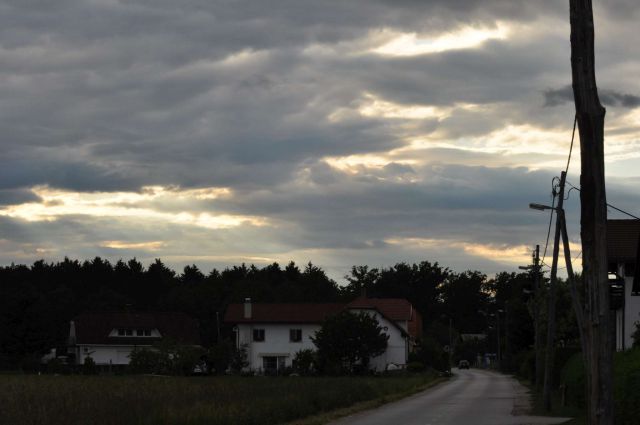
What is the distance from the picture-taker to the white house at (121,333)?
100688 mm

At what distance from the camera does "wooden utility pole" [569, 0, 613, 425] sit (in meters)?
12.4

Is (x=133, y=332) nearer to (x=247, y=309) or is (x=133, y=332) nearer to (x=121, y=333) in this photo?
(x=121, y=333)

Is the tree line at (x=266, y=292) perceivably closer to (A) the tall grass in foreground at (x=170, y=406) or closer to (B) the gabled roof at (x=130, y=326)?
(B) the gabled roof at (x=130, y=326)

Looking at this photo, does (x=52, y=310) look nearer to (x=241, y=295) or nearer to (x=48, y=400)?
(x=241, y=295)

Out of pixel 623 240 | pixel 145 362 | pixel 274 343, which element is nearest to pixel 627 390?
pixel 623 240

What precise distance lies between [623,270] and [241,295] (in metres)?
94.0

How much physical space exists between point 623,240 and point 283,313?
51.0 metres

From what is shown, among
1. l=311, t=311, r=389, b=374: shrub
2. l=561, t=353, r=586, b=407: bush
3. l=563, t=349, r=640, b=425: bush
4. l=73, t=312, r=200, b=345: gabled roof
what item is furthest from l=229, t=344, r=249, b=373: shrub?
l=563, t=349, r=640, b=425: bush

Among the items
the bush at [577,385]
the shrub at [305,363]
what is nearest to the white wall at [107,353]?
the shrub at [305,363]

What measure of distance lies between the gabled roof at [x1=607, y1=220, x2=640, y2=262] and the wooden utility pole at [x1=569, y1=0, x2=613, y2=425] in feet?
115

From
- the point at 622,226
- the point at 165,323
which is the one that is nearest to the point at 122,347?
the point at 165,323

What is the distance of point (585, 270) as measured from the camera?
1293 cm

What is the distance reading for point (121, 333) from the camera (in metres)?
103

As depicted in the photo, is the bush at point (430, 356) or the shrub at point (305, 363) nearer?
the shrub at point (305, 363)
